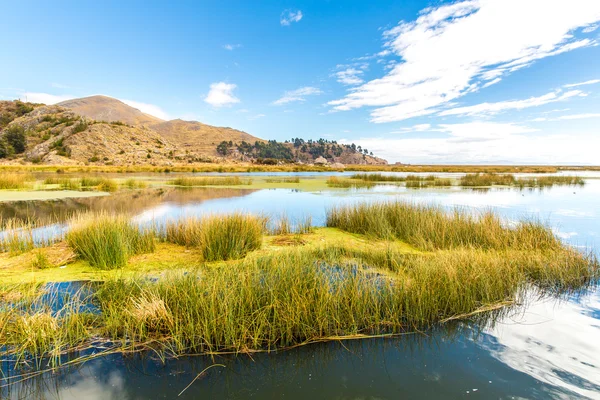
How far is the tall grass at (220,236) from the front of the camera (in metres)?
6.46

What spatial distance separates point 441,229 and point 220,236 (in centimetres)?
569

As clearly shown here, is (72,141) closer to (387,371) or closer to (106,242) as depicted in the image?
(106,242)

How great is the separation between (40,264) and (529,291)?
28.8 feet

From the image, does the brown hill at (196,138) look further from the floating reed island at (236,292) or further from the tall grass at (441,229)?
the floating reed island at (236,292)

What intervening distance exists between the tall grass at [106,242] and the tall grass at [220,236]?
33.9 inches

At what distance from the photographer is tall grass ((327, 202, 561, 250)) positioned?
712 centimetres

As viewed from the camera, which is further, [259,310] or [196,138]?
[196,138]

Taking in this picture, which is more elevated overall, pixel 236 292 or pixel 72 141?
pixel 72 141

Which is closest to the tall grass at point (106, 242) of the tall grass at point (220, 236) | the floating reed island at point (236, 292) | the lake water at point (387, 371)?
the floating reed island at point (236, 292)

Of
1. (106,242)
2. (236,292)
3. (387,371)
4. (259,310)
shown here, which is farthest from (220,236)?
(387,371)

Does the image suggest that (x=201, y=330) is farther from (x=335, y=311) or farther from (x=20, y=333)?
(x=20, y=333)

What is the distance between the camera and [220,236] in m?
6.59

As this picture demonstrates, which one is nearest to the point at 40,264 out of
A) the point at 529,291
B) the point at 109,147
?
the point at 529,291

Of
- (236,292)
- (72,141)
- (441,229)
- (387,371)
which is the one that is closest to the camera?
(387,371)
